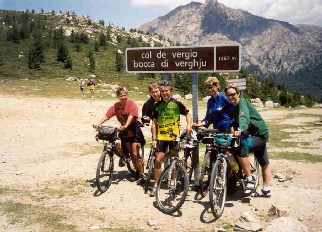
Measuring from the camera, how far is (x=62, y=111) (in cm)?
1822

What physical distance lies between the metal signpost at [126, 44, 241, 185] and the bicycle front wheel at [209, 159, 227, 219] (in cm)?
109

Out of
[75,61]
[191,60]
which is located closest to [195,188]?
[191,60]

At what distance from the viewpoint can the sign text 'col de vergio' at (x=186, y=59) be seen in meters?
5.47

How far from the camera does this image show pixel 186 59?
574 cm

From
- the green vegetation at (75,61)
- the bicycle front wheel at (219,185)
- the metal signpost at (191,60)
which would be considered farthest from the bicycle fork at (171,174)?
the green vegetation at (75,61)

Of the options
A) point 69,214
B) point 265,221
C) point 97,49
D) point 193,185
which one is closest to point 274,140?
point 193,185

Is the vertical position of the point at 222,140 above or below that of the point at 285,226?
above

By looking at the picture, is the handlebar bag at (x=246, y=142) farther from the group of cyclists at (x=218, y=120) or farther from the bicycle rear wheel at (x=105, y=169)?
the bicycle rear wheel at (x=105, y=169)

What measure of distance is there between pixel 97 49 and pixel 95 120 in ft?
328

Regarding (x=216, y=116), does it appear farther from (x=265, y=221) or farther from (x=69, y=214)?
(x=69, y=214)

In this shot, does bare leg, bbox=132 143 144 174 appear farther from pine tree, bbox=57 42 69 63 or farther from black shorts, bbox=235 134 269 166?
pine tree, bbox=57 42 69 63

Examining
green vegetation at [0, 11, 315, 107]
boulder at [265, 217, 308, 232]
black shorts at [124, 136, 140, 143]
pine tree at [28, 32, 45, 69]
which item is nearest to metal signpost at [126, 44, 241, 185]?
black shorts at [124, 136, 140, 143]

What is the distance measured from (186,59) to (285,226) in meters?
3.57

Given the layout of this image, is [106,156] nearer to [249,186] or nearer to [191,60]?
[191,60]
